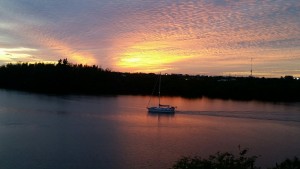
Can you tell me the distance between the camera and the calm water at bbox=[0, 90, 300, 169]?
16875 millimetres

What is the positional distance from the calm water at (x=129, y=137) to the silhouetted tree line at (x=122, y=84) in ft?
91.2

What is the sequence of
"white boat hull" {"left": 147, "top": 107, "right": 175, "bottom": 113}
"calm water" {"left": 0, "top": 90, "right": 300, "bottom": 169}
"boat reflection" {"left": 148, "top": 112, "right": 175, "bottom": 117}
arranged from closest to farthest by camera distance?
"calm water" {"left": 0, "top": 90, "right": 300, "bottom": 169} < "boat reflection" {"left": 148, "top": 112, "right": 175, "bottom": 117} < "white boat hull" {"left": 147, "top": 107, "right": 175, "bottom": 113}

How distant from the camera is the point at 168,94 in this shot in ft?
219

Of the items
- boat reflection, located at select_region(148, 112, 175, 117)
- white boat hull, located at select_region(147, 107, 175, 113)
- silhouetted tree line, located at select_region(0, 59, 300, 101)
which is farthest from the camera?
silhouetted tree line, located at select_region(0, 59, 300, 101)

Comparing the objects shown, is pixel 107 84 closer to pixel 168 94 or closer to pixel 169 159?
pixel 168 94

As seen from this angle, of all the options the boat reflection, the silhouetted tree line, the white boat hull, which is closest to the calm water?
the boat reflection

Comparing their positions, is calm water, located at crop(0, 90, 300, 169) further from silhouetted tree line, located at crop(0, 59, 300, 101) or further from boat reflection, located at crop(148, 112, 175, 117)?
silhouetted tree line, located at crop(0, 59, 300, 101)

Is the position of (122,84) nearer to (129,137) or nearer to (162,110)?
(162,110)

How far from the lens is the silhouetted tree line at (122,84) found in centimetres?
6575

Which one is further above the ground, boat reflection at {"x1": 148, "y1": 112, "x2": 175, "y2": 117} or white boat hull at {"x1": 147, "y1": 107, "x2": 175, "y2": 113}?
white boat hull at {"x1": 147, "y1": 107, "x2": 175, "y2": 113}

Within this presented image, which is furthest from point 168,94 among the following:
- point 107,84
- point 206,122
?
point 206,122

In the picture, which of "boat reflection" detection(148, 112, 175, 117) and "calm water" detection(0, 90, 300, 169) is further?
"boat reflection" detection(148, 112, 175, 117)

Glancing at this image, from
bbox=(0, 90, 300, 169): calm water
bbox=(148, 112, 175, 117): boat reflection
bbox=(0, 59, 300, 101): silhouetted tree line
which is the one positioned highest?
bbox=(0, 59, 300, 101): silhouetted tree line

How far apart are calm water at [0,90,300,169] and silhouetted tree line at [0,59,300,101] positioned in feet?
91.2
